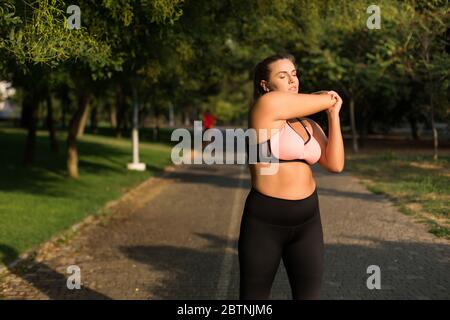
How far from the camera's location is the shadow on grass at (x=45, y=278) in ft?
19.2

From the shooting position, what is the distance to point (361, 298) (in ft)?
17.4

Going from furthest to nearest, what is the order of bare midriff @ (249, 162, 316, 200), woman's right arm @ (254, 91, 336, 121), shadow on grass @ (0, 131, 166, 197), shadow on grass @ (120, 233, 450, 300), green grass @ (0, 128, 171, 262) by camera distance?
shadow on grass @ (0, 131, 166, 197)
green grass @ (0, 128, 171, 262)
shadow on grass @ (120, 233, 450, 300)
bare midriff @ (249, 162, 316, 200)
woman's right arm @ (254, 91, 336, 121)

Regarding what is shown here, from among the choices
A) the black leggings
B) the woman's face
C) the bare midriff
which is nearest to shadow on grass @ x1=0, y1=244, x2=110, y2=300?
the black leggings

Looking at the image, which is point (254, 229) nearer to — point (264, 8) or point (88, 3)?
point (88, 3)

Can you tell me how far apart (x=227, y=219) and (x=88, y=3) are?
467cm

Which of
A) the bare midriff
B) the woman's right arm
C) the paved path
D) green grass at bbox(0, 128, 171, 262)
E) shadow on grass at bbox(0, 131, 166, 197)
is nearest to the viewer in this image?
the woman's right arm

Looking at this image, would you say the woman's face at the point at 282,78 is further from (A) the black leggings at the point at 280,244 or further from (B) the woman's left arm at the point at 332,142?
(A) the black leggings at the point at 280,244

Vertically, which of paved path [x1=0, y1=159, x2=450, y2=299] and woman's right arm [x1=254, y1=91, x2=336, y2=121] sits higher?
woman's right arm [x1=254, y1=91, x2=336, y2=121]

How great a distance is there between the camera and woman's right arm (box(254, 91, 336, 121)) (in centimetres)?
275

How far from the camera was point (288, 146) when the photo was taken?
9.37ft

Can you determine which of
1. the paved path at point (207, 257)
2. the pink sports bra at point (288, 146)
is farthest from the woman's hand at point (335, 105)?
the paved path at point (207, 257)

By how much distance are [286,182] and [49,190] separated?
458 inches

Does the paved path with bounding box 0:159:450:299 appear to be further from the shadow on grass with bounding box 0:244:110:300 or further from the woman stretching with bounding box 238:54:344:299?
the woman stretching with bounding box 238:54:344:299

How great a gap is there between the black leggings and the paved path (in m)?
1.79
